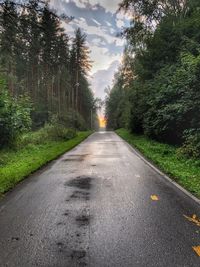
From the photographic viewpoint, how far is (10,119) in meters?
16.5

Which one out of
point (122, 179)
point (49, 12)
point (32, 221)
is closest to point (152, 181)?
point (122, 179)

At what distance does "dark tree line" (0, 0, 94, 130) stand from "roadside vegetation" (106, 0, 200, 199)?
6.51 m

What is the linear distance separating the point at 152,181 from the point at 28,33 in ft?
20.8

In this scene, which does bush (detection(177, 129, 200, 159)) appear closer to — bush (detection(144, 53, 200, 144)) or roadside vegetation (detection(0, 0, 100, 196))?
bush (detection(144, 53, 200, 144))

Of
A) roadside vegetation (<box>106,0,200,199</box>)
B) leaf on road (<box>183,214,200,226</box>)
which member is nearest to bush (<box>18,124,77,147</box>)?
roadside vegetation (<box>106,0,200,199</box>)

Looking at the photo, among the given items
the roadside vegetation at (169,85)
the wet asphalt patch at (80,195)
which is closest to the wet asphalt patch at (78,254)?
the wet asphalt patch at (80,195)

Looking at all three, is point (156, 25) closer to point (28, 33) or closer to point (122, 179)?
point (28, 33)

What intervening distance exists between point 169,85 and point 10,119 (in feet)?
30.9

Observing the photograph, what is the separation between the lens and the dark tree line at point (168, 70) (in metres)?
15.0

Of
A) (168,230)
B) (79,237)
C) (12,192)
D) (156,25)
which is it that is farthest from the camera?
(156,25)

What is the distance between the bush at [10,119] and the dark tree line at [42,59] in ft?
6.54

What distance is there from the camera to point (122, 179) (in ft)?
31.6

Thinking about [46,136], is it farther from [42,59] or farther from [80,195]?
[80,195]

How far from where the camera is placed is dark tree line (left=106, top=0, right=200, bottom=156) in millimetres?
14992
